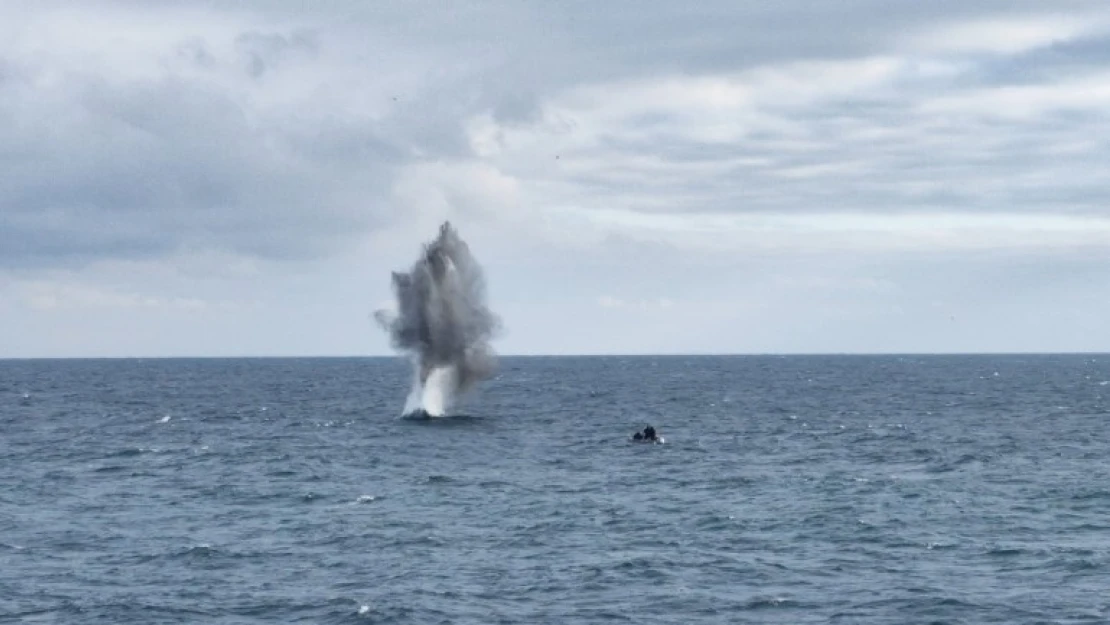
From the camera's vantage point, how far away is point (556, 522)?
2243 inches

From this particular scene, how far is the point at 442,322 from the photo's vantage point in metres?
109

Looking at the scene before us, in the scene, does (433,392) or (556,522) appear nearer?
(556,522)

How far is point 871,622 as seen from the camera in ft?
130

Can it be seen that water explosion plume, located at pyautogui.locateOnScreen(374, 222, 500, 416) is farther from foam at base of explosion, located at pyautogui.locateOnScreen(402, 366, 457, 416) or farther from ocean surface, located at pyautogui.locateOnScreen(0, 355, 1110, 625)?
ocean surface, located at pyautogui.locateOnScreen(0, 355, 1110, 625)

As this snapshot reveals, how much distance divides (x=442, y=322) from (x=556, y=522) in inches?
2097

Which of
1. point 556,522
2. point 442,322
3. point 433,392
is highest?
point 442,322

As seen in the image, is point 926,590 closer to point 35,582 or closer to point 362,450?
point 35,582

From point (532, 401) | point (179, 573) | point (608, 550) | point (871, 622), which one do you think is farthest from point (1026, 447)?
point (532, 401)

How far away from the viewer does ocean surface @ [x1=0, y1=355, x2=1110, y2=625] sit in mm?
42594

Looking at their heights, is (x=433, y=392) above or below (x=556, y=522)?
above

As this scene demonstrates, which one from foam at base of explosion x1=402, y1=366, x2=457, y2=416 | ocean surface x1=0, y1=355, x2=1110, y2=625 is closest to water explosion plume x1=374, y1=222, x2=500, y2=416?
foam at base of explosion x1=402, y1=366, x2=457, y2=416

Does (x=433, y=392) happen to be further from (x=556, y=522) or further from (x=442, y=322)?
(x=556, y=522)

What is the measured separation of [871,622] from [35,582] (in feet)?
95.1

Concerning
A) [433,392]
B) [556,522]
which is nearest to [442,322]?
[433,392]
